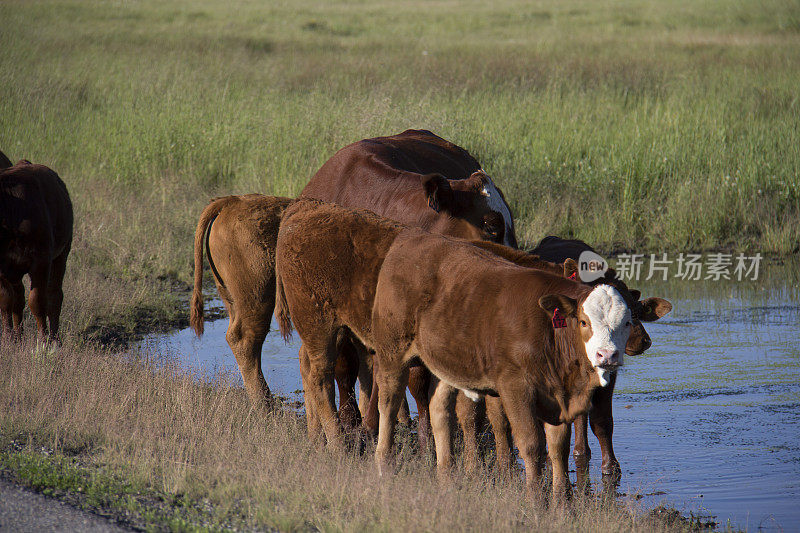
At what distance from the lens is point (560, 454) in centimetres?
556

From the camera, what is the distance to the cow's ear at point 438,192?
6.84 meters

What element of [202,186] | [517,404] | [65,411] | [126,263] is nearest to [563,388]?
[517,404]

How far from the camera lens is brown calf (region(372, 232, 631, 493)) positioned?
16.2ft

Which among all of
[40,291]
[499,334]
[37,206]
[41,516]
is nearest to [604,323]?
[499,334]

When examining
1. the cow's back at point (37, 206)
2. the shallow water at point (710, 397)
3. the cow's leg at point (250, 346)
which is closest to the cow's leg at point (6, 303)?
the cow's back at point (37, 206)

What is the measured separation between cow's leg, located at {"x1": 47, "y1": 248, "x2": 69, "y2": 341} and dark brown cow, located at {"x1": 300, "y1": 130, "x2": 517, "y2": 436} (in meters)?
2.21

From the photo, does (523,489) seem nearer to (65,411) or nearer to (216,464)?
(216,464)

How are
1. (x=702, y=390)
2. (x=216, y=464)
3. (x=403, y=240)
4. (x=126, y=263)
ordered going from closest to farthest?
(x=216, y=464)
(x=403, y=240)
(x=702, y=390)
(x=126, y=263)

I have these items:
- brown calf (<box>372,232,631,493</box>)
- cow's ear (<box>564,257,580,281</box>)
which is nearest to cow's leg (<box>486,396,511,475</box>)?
brown calf (<box>372,232,631,493</box>)

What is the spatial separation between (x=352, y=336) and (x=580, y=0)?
46.2 metres

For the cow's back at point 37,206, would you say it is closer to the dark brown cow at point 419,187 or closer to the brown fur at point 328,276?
the dark brown cow at point 419,187

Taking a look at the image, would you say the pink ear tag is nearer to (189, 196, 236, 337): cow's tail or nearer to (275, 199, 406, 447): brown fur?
(275, 199, 406, 447): brown fur

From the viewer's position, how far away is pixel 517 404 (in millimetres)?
5184

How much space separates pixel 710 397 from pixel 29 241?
5.54m
